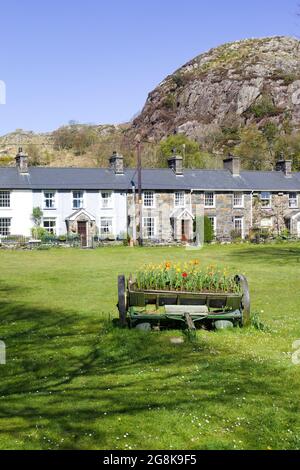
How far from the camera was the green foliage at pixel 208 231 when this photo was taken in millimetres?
50312

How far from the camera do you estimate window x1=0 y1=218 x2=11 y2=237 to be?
48375 millimetres

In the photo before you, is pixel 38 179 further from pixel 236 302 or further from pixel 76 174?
pixel 236 302

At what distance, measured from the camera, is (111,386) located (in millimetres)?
8461

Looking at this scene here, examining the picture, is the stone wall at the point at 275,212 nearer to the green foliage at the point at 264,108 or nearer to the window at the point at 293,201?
the window at the point at 293,201

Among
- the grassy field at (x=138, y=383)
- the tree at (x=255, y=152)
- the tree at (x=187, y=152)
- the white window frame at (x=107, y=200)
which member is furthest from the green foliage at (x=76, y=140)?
the grassy field at (x=138, y=383)

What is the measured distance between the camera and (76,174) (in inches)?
2039

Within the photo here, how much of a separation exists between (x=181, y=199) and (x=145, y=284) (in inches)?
1591

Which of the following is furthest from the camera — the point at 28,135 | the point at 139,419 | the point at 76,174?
the point at 28,135

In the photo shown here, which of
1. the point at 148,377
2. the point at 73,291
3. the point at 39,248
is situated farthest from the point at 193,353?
the point at 39,248

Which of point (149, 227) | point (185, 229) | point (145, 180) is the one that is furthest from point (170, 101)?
point (149, 227)

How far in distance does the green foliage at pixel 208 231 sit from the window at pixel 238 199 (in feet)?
14.8

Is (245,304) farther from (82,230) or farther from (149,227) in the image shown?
(149,227)

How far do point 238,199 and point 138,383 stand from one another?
4763 centimetres
